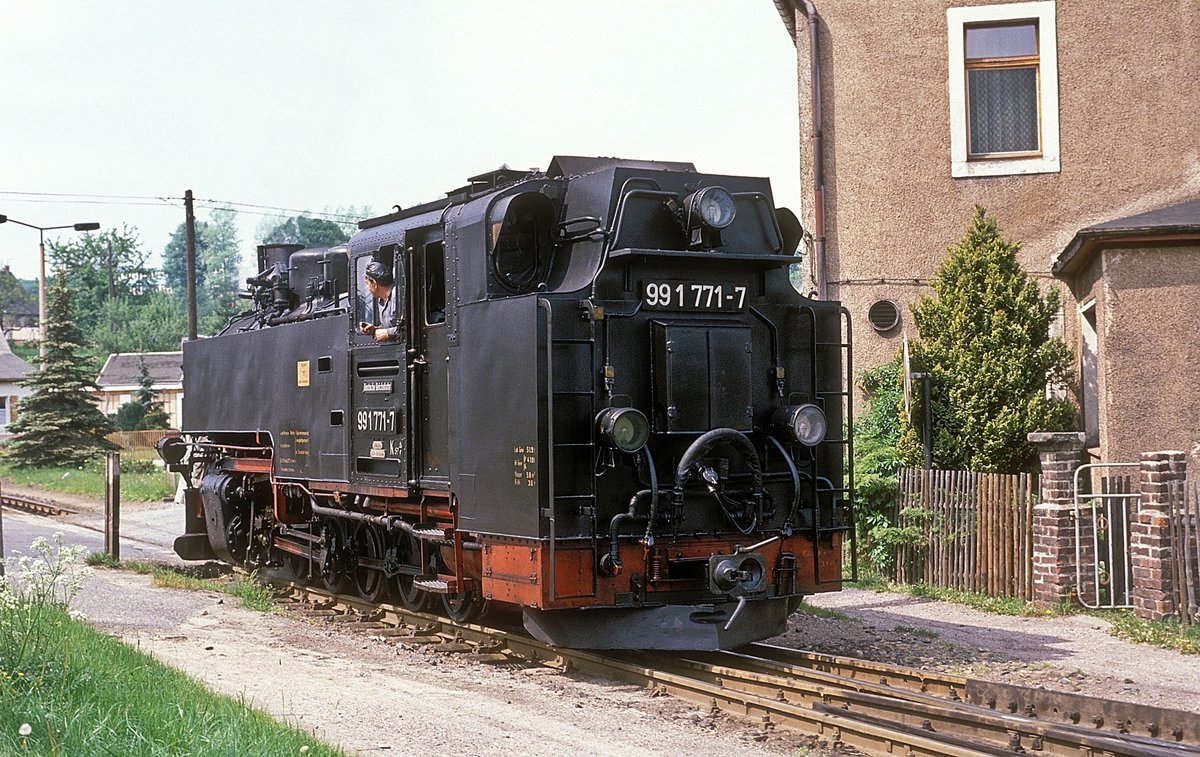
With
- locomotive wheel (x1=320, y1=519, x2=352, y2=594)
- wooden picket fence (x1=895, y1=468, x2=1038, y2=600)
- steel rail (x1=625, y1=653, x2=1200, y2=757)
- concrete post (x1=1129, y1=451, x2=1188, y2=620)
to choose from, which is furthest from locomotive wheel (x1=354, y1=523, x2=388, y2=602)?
concrete post (x1=1129, y1=451, x2=1188, y2=620)

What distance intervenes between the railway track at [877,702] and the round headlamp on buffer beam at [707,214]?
3.09 m

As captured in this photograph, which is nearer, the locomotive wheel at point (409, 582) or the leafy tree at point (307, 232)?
the locomotive wheel at point (409, 582)

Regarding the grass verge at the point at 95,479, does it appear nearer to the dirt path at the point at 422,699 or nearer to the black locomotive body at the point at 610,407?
the dirt path at the point at 422,699

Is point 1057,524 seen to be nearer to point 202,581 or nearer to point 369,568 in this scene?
point 369,568

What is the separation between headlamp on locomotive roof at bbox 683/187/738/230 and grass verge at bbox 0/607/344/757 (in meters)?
4.57

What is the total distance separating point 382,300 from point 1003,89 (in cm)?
1105

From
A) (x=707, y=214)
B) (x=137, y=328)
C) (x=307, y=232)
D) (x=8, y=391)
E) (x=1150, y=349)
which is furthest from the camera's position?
(x=307, y=232)

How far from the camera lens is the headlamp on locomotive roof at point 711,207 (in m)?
9.48

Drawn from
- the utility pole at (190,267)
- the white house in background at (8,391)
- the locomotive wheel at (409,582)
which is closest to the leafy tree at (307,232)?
the white house in background at (8,391)

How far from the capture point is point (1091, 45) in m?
18.2

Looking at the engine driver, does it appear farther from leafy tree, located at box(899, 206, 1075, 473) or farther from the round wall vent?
the round wall vent

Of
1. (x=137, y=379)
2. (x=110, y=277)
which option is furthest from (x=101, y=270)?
(x=137, y=379)

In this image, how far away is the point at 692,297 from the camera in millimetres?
9586

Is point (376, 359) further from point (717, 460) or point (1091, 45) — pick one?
point (1091, 45)
